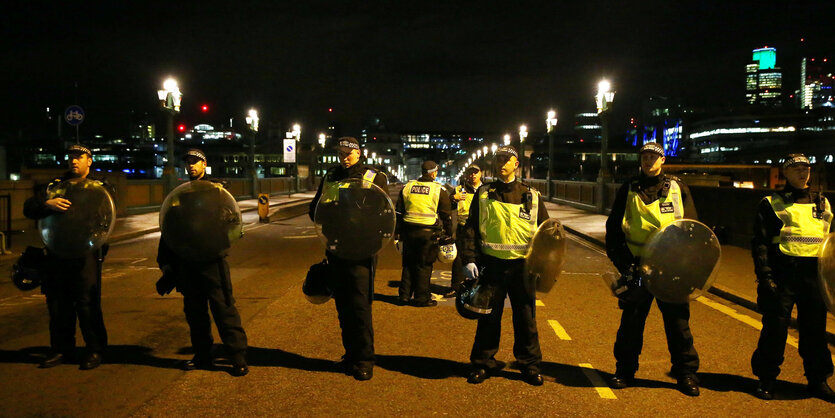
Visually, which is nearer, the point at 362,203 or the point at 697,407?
the point at 697,407

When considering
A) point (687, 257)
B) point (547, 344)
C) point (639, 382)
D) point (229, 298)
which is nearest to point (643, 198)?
point (687, 257)

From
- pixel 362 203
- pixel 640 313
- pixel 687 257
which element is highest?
pixel 362 203

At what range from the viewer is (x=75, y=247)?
5309 millimetres

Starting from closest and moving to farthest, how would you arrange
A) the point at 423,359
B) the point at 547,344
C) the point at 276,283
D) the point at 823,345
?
the point at 823,345 → the point at 423,359 → the point at 547,344 → the point at 276,283

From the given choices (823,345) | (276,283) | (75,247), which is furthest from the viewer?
(276,283)

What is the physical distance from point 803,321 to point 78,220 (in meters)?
5.86

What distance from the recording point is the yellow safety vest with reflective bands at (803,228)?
190 inches

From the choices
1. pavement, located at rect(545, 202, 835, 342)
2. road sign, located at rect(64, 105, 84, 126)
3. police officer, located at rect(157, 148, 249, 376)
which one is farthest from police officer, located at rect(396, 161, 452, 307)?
road sign, located at rect(64, 105, 84, 126)

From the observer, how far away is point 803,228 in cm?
486

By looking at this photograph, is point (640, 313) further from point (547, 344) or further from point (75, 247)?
point (75, 247)

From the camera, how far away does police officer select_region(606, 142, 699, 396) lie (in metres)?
4.86

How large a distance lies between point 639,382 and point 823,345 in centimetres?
138

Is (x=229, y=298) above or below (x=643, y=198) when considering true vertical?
below

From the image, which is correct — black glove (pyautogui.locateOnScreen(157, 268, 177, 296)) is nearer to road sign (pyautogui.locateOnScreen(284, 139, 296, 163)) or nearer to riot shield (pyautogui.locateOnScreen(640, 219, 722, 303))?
riot shield (pyautogui.locateOnScreen(640, 219, 722, 303))
